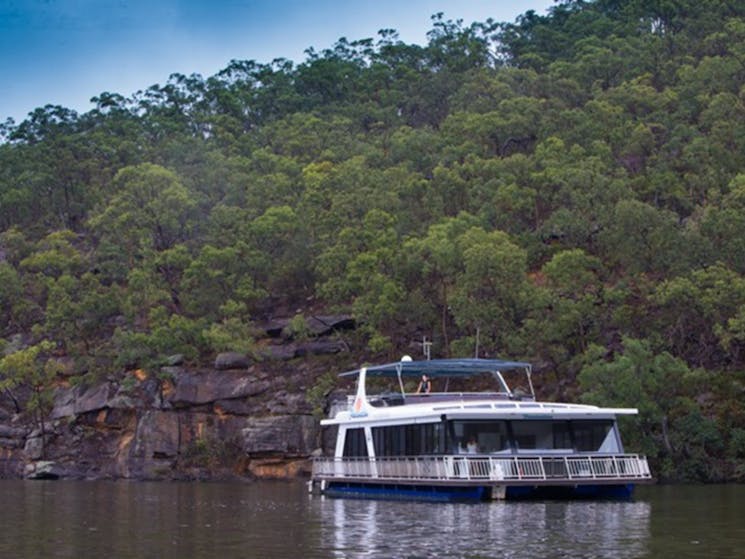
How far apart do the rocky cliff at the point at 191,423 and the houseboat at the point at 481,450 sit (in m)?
17.8

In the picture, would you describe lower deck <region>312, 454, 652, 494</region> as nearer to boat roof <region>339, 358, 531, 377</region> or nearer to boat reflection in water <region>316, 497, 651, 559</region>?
boat reflection in water <region>316, 497, 651, 559</region>

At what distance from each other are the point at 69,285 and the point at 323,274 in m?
17.5

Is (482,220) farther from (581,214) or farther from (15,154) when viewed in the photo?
(15,154)

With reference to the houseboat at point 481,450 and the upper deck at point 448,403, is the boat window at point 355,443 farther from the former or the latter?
the upper deck at point 448,403

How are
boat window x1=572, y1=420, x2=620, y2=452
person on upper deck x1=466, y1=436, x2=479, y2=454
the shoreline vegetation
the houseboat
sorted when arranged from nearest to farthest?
1. the houseboat
2. person on upper deck x1=466, y1=436, x2=479, y2=454
3. boat window x1=572, y1=420, x2=620, y2=452
4. the shoreline vegetation

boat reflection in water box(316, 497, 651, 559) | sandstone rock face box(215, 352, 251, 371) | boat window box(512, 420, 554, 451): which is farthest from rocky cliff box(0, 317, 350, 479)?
boat reflection in water box(316, 497, 651, 559)

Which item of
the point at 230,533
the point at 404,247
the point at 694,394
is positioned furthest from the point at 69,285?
the point at 230,533

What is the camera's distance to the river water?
72.2 feet

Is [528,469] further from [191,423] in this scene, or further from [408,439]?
[191,423]

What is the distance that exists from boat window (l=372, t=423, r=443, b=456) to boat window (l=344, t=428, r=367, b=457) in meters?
0.84

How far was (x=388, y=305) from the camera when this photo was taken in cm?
5700

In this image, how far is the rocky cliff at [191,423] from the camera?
58500 mm

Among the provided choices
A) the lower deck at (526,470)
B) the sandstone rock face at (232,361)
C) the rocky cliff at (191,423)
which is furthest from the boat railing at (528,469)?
the sandstone rock face at (232,361)

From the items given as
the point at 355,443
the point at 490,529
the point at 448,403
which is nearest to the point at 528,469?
the point at 448,403
